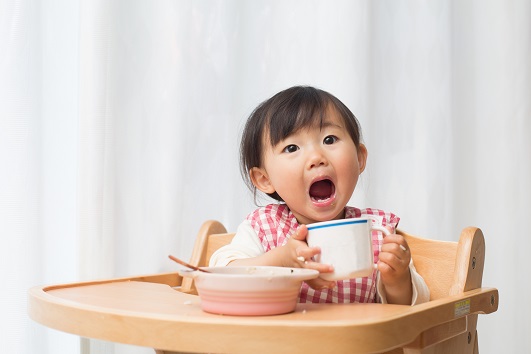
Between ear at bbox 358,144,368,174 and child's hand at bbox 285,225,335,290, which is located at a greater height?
ear at bbox 358,144,368,174

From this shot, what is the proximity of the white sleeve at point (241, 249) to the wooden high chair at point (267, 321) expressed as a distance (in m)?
0.10

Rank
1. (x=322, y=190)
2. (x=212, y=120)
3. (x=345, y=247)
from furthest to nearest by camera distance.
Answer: (x=212, y=120) → (x=322, y=190) → (x=345, y=247)

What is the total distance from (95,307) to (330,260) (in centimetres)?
26

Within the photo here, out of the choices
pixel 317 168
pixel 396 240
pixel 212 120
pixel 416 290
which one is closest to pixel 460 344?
pixel 416 290

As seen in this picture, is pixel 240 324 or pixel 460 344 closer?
pixel 240 324

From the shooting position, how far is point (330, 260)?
82 centimetres

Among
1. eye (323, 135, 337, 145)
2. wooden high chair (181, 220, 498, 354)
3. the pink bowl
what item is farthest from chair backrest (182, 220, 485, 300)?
the pink bowl

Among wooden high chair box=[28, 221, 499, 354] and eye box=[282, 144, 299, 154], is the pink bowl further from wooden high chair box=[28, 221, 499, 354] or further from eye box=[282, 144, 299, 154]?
eye box=[282, 144, 299, 154]

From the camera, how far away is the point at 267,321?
670 millimetres

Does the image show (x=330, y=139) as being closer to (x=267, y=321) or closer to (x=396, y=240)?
(x=396, y=240)

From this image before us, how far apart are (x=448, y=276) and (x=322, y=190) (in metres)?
0.23

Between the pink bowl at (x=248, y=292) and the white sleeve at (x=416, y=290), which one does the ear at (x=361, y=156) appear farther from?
the pink bowl at (x=248, y=292)

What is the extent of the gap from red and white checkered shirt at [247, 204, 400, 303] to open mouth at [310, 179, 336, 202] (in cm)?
7

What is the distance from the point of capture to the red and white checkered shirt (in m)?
1.06
